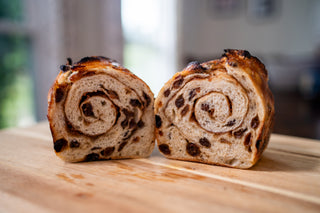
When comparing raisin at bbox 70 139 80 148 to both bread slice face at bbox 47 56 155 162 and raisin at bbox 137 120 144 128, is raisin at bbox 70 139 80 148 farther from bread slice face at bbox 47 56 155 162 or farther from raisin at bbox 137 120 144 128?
raisin at bbox 137 120 144 128

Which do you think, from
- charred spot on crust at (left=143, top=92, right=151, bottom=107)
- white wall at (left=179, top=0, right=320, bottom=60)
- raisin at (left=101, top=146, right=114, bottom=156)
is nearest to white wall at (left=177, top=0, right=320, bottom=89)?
white wall at (left=179, top=0, right=320, bottom=60)

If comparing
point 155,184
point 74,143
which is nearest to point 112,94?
point 74,143

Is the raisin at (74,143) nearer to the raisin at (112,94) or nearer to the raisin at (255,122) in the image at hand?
the raisin at (112,94)

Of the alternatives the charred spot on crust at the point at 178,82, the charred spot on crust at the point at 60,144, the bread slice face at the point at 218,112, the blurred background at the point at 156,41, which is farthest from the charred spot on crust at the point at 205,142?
the blurred background at the point at 156,41

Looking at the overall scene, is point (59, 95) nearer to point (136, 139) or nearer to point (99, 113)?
point (99, 113)

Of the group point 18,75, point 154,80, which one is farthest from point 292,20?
point 18,75

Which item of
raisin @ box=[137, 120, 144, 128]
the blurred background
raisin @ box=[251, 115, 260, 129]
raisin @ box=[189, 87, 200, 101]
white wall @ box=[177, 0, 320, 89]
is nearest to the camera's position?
raisin @ box=[251, 115, 260, 129]

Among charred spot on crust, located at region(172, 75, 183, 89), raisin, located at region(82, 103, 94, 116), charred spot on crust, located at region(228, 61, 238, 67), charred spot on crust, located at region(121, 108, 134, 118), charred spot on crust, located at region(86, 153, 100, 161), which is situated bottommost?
charred spot on crust, located at region(86, 153, 100, 161)
